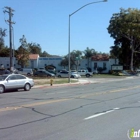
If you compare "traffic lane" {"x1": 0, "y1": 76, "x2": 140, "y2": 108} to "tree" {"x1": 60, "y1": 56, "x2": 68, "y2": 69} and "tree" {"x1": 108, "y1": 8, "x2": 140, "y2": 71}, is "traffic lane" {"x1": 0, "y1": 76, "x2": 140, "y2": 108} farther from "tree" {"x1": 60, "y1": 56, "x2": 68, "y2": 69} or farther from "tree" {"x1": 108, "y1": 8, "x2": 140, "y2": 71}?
"tree" {"x1": 60, "y1": 56, "x2": 68, "y2": 69}

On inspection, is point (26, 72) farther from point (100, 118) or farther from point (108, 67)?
point (100, 118)

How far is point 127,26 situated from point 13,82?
54.1 m

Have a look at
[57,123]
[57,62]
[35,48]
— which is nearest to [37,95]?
[57,123]

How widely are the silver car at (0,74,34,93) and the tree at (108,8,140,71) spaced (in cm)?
5256

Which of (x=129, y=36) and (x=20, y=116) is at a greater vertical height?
(x=129, y=36)

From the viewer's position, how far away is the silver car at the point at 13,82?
22547 mm

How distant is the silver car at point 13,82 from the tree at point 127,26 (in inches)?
2069

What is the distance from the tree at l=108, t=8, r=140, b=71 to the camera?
71.9 metres

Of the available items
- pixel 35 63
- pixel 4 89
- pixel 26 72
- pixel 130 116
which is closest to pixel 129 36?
pixel 26 72

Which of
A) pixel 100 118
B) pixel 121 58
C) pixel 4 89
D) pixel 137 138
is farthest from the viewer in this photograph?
pixel 121 58

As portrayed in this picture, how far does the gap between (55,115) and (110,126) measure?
2.55 meters

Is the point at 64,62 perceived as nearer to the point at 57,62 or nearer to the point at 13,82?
the point at 57,62

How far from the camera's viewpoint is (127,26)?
71875 millimetres

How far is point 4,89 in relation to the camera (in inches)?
887
